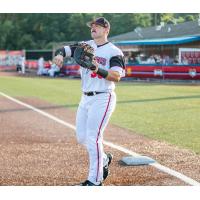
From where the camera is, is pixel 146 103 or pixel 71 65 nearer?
pixel 146 103

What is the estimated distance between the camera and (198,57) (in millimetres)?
30906

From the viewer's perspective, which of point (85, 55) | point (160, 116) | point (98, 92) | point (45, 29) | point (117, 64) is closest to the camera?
point (85, 55)

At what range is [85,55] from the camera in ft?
19.8

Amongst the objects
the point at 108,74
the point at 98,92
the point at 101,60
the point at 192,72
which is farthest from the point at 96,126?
the point at 192,72

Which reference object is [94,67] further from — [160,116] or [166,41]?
[166,41]

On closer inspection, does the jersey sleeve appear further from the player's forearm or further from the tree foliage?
the tree foliage

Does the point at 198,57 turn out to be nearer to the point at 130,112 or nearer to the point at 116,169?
the point at 130,112

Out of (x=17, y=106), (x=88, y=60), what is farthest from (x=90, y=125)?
(x=17, y=106)

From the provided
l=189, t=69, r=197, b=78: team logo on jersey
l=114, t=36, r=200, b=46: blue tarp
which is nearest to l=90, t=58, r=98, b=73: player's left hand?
l=189, t=69, r=197, b=78: team logo on jersey

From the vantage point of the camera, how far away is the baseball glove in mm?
5963

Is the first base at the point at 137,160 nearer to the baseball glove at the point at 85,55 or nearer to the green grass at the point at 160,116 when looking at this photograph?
the green grass at the point at 160,116

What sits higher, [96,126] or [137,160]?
[96,126]

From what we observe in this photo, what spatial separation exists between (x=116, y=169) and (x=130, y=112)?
313 inches

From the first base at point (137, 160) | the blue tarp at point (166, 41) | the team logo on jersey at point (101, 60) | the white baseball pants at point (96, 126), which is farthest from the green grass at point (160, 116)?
the blue tarp at point (166, 41)
